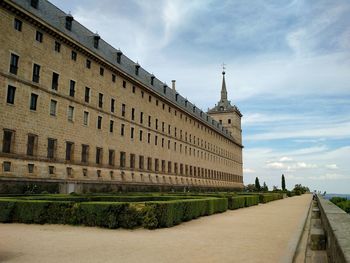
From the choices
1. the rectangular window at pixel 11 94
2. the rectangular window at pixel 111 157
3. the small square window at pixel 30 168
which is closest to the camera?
the rectangular window at pixel 11 94

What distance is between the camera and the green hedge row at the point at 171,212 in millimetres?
12312

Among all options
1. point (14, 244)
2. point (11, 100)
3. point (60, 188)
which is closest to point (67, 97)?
point (11, 100)

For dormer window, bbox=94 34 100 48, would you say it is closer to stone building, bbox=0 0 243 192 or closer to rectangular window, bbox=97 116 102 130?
stone building, bbox=0 0 243 192

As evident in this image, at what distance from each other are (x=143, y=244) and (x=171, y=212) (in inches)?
157

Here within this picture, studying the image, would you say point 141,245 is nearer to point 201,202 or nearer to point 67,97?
point 201,202

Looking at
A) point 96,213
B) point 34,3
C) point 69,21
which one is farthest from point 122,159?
point 96,213

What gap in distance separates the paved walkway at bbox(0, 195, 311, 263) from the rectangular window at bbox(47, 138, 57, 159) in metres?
17.9

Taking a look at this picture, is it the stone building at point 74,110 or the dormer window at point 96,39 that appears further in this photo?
the dormer window at point 96,39

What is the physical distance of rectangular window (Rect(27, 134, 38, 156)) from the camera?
27.5 meters

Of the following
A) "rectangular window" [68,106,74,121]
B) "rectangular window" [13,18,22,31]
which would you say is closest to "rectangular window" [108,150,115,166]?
"rectangular window" [68,106,74,121]

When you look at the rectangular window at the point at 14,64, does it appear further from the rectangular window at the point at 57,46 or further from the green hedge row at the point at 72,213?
the green hedge row at the point at 72,213

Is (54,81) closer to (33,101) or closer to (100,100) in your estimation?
(33,101)

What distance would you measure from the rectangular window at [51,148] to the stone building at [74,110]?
0.09m

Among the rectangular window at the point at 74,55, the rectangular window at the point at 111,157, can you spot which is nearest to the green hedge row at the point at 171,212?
the rectangular window at the point at 74,55
